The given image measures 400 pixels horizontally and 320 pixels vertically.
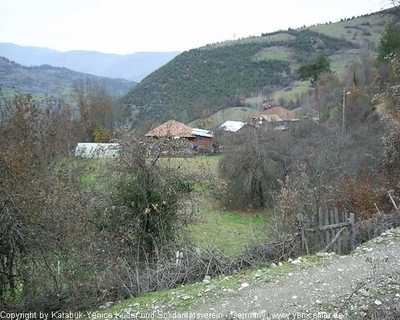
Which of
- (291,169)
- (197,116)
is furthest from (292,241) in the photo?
(197,116)

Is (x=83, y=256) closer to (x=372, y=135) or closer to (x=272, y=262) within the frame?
(x=272, y=262)

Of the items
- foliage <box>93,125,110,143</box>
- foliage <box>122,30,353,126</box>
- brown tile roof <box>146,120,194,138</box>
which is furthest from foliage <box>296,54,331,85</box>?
brown tile roof <box>146,120,194,138</box>

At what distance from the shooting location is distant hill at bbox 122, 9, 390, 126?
67.6 m

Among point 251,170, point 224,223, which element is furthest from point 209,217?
point 251,170

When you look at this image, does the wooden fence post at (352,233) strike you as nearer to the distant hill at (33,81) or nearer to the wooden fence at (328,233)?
the wooden fence at (328,233)

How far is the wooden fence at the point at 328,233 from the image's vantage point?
7.84 m

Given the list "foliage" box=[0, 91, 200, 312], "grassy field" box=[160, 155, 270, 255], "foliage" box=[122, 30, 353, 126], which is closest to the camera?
"foliage" box=[0, 91, 200, 312]

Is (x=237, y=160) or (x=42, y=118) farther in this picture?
(x=237, y=160)

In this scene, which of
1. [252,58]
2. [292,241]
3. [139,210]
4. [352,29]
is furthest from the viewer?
[352,29]

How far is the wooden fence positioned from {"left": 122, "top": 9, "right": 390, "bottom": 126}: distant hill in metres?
50.9

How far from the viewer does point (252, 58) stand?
83250 mm

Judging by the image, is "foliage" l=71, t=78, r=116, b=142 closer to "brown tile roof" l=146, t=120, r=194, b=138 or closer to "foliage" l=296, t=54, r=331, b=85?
"foliage" l=296, t=54, r=331, b=85

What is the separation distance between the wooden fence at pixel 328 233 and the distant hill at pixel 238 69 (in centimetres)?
5092

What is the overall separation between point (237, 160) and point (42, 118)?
9.73m
